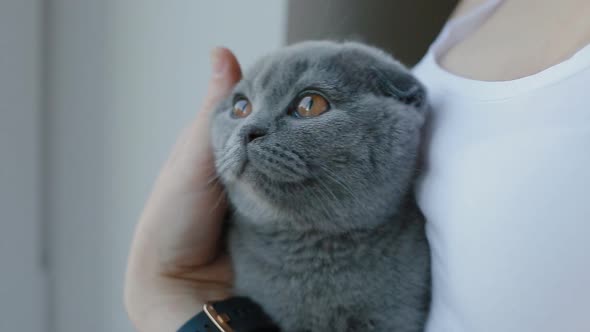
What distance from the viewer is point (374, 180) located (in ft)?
1.80

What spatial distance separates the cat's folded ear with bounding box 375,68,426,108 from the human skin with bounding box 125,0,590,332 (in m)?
0.07

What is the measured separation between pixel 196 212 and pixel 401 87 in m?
0.33

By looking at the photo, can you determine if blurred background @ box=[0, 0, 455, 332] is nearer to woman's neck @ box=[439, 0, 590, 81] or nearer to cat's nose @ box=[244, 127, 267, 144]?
woman's neck @ box=[439, 0, 590, 81]

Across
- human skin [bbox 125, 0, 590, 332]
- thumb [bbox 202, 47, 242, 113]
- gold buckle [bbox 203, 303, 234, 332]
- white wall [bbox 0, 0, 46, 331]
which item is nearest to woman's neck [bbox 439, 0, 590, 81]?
human skin [bbox 125, 0, 590, 332]

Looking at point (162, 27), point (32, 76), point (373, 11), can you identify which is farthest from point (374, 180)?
point (32, 76)

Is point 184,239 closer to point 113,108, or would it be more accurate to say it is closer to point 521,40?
point 521,40

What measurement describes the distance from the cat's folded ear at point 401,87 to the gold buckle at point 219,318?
32 centimetres

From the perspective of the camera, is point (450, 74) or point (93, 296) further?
point (93, 296)

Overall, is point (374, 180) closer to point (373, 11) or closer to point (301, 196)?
point (301, 196)

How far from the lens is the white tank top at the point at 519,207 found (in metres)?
0.43

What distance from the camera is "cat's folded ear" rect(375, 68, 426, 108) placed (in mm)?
577

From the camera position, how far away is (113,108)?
3.99 feet

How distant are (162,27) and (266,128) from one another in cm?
70

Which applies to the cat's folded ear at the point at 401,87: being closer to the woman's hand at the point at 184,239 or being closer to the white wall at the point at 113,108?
the woman's hand at the point at 184,239
